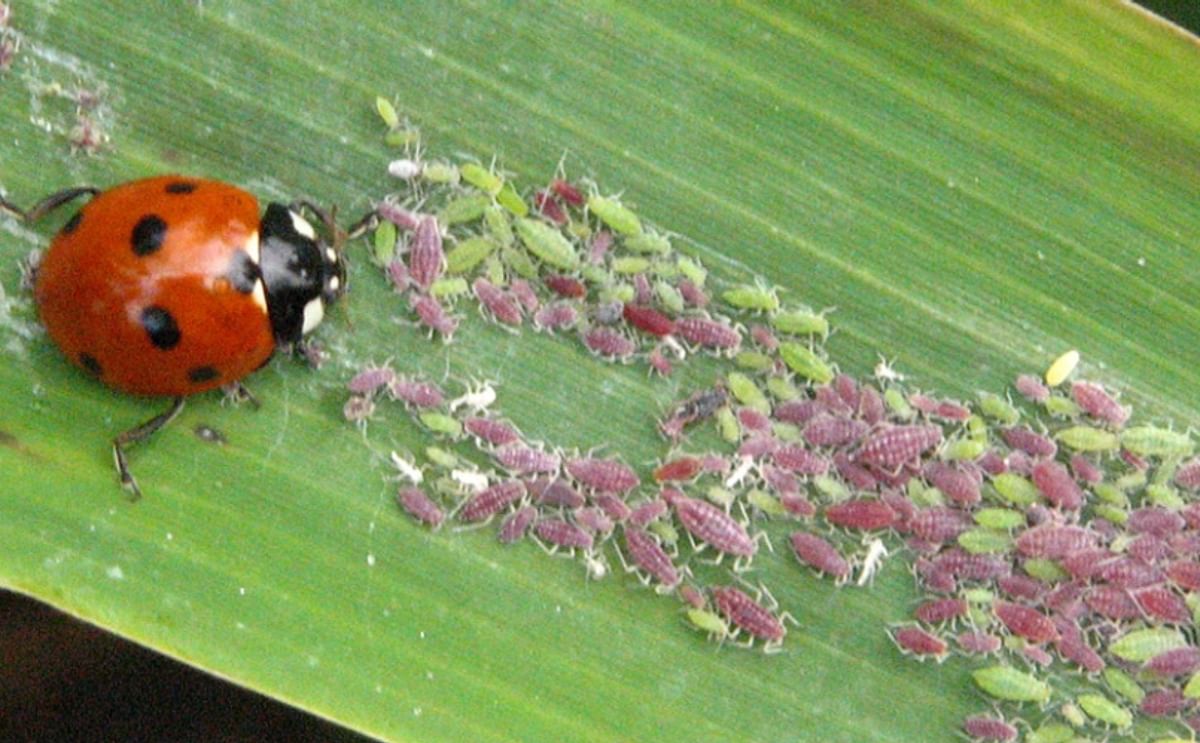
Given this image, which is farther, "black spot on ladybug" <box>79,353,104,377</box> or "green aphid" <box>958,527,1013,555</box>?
"green aphid" <box>958,527,1013,555</box>

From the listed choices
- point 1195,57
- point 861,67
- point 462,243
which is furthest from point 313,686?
point 1195,57

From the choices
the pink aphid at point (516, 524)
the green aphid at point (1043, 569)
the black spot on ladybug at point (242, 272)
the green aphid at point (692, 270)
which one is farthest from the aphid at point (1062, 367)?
the black spot on ladybug at point (242, 272)

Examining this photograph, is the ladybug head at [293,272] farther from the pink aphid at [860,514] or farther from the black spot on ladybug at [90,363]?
the pink aphid at [860,514]

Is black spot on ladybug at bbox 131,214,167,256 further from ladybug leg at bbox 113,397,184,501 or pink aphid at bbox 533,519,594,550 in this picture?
pink aphid at bbox 533,519,594,550

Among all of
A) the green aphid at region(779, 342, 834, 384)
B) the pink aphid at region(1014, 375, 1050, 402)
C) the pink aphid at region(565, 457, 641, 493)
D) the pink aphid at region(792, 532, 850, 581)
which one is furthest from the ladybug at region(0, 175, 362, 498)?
the pink aphid at region(1014, 375, 1050, 402)

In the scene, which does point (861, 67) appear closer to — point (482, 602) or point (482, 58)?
point (482, 58)
